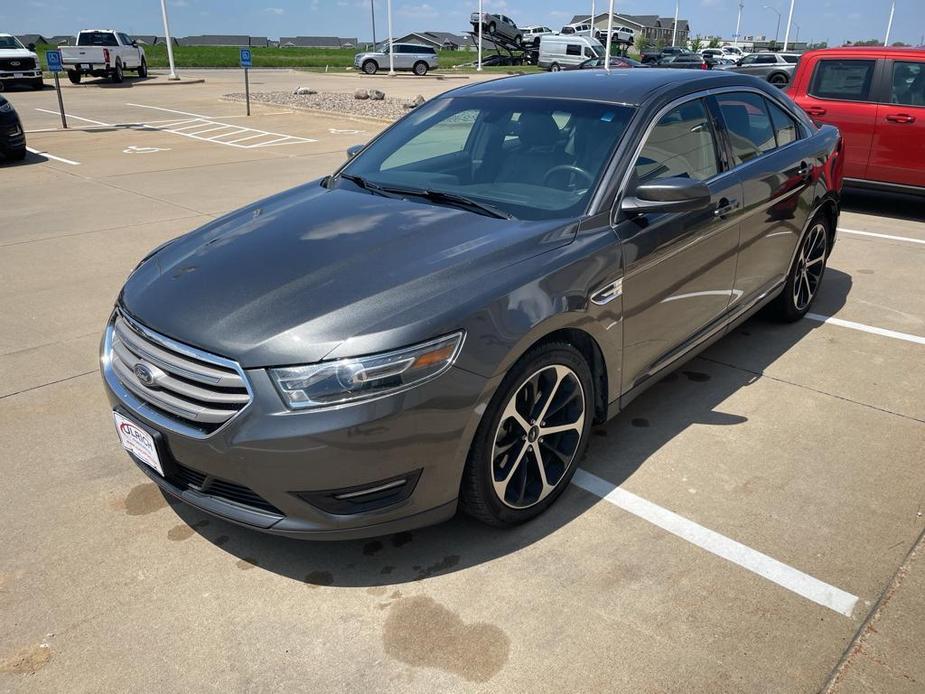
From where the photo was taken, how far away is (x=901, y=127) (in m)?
7.77

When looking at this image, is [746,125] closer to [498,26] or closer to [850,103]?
[850,103]

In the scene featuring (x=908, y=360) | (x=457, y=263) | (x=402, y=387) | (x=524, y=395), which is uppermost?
(x=457, y=263)

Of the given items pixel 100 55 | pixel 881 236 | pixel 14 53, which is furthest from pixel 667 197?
pixel 100 55

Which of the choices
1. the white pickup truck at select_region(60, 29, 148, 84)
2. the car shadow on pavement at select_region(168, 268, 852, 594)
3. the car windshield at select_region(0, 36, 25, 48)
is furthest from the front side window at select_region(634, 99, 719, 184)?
the white pickup truck at select_region(60, 29, 148, 84)

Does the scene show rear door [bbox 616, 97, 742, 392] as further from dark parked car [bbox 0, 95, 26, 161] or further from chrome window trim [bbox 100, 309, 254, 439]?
dark parked car [bbox 0, 95, 26, 161]

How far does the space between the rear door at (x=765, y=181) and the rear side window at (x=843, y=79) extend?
3971 mm

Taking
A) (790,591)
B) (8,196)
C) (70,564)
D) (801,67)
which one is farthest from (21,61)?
(790,591)

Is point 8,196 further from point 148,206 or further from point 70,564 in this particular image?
point 70,564

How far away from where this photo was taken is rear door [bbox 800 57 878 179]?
315 inches

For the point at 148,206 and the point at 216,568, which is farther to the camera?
the point at 148,206

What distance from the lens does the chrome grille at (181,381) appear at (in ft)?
8.08

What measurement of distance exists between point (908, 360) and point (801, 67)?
531 cm

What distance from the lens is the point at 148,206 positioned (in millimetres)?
8812

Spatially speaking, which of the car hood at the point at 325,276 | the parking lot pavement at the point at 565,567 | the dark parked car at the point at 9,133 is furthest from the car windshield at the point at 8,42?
the car hood at the point at 325,276
